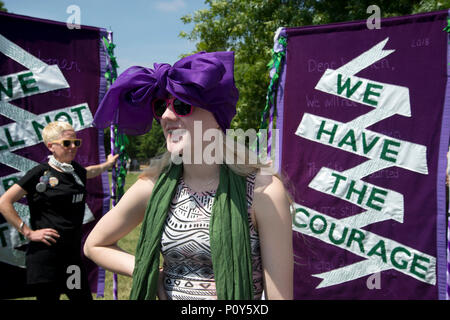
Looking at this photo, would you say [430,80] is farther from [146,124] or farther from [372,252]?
[146,124]

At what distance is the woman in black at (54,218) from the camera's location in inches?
121

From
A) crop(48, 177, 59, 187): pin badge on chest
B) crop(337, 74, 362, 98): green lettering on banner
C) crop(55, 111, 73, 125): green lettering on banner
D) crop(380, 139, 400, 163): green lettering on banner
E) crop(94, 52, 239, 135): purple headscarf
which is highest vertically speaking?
crop(337, 74, 362, 98): green lettering on banner

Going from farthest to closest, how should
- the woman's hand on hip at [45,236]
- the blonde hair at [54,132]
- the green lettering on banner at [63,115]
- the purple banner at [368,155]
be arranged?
the green lettering on banner at [63,115]
the purple banner at [368,155]
the blonde hair at [54,132]
the woman's hand on hip at [45,236]

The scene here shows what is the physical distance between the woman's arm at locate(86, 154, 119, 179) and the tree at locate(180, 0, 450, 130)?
5734 millimetres

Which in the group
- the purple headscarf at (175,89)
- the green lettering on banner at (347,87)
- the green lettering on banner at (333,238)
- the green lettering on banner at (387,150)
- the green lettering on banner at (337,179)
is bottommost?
the green lettering on banner at (333,238)

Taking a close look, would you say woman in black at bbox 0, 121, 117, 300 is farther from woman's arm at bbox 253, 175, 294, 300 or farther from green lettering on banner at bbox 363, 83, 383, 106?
green lettering on banner at bbox 363, 83, 383, 106

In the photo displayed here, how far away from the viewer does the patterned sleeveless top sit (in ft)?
4.78

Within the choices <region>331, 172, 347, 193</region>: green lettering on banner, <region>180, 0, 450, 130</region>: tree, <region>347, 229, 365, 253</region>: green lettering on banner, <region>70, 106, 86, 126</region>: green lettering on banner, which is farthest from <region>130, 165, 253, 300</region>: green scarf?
<region>180, 0, 450, 130</region>: tree

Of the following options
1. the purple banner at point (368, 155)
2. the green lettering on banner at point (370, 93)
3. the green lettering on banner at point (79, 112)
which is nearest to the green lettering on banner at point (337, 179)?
the purple banner at point (368, 155)

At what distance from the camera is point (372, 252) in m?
3.49

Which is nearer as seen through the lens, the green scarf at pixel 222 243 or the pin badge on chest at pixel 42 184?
the green scarf at pixel 222 243

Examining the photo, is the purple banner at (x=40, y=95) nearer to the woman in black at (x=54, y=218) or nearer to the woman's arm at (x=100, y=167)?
the woman's arm at (x=100, y=167)

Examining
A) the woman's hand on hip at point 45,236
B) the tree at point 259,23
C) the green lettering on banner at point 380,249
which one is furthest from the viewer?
the tree at point 259,23
